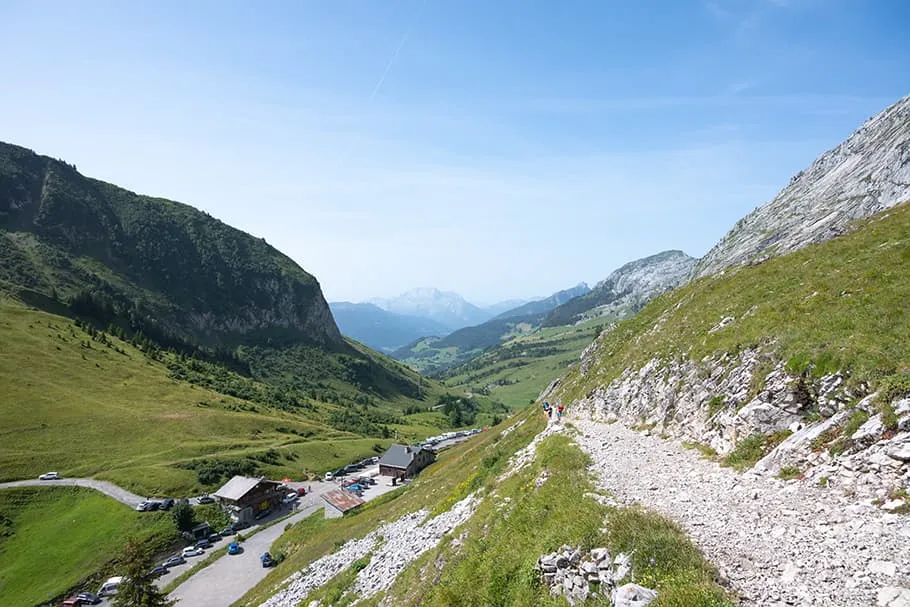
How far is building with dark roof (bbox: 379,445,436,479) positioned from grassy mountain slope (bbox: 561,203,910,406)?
7148cm

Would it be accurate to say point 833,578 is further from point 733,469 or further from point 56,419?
point 56,419

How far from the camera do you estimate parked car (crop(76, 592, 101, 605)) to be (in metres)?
58.4

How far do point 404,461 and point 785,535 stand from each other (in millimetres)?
102397

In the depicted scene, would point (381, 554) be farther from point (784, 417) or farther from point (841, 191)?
point (841, 191)

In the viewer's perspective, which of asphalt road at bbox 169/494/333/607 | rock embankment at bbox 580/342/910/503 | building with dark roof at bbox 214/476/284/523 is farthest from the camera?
building with dark roof at bbox 214/476/284/523

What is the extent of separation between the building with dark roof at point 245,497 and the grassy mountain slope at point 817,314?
75453 millimetres

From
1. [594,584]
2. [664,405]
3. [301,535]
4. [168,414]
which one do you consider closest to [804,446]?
[594,584]

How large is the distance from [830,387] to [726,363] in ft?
28.9

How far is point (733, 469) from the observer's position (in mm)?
18719

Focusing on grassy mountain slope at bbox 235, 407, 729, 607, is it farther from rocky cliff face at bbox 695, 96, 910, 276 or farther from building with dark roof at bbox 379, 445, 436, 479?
building with dark roof at bbox 379, 445, 436, 479

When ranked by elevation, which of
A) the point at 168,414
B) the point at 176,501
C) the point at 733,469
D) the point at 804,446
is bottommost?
→ the point at 176,501

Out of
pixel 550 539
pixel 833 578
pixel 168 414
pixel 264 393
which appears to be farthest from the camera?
pixel 264 393

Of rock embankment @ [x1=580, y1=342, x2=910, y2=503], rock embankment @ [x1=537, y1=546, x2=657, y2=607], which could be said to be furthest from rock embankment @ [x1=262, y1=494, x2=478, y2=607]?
rock embankment @ [x1=580, y1=342, x2=910, y2=503]

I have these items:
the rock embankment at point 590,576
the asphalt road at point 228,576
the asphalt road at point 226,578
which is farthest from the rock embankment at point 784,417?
the asphalt road at point 228,576
